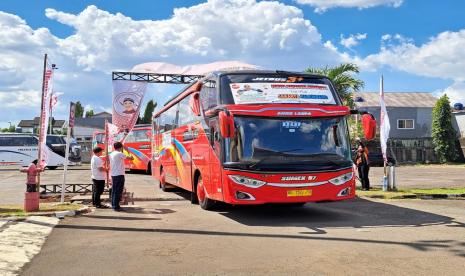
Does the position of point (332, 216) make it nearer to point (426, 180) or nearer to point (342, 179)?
point (342, 179)

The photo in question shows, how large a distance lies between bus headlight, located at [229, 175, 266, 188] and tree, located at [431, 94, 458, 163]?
3894 centimetres

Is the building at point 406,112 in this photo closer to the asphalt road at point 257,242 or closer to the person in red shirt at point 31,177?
the asphalt road at point 257,242

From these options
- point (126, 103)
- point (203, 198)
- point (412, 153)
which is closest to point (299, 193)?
point (203, 198)

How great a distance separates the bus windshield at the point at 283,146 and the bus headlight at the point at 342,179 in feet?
0.73

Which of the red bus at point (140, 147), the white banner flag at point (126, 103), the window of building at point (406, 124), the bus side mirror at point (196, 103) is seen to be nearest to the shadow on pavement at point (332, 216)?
the bus side mirror at point (196, 103)

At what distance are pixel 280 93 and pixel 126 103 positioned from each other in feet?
29.9

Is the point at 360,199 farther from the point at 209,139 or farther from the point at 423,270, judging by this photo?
the point at 423,270

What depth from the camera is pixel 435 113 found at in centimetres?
4600

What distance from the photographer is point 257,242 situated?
841 cm

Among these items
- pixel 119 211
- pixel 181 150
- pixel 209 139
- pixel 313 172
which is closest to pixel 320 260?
pixel 313 172

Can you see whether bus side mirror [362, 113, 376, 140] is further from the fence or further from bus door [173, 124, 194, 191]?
the fence

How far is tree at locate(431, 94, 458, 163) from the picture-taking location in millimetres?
45094

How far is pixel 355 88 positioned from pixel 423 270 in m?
26.1

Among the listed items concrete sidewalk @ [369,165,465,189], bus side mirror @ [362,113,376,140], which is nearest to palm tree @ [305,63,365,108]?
concrete sidewalk @ [369,165,465,189]
